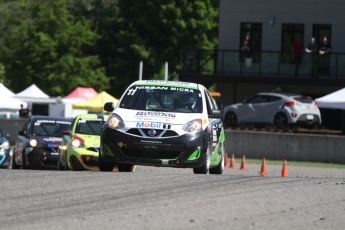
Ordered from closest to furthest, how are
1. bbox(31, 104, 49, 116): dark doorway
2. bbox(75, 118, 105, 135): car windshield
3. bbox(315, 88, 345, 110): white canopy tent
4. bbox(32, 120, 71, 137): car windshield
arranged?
bbox(75, 118, 105, 135): car windshield
bbox(32, 120, 71, 137): car windshield
bbox(315, 88, 345, 110): white canopy tent
bbox(31, 104, 49, 116): dark doorway

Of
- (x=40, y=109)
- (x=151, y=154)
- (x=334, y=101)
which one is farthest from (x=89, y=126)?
(x=40, y=109)

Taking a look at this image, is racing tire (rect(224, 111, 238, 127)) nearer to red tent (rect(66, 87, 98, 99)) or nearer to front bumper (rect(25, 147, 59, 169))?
red tent (rect(66, 87, 98, 99))

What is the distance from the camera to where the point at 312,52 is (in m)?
43.7

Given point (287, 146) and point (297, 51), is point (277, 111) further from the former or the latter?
point (287, 146)

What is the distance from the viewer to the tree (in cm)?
7481

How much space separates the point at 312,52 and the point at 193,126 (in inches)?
1109

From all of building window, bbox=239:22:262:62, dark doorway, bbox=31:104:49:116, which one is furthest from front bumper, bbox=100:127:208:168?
dark doorway, bbox=31:104:49:116

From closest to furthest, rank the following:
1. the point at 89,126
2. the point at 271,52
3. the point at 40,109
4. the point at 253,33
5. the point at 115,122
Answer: the point at 115,122 < the point at 89,126 < the point at 271,52 < the point at 253,33 < the point at 40,109

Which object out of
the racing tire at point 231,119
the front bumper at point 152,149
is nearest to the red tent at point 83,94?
the racing tire at point 231,119

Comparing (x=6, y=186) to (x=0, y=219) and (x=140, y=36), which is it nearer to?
(x=0, y=219)

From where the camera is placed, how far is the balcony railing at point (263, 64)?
44406 millimetres

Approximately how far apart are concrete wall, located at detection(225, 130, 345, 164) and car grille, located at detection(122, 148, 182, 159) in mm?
20385

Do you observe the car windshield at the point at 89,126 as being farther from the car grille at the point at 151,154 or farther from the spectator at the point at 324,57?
the spectator at the point at 324,57

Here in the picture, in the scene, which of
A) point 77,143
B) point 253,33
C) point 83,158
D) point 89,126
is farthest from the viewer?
point 253,33
